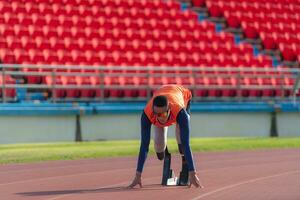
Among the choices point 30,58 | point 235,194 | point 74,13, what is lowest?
point 235,194

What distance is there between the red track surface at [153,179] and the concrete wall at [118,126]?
4.05 meters

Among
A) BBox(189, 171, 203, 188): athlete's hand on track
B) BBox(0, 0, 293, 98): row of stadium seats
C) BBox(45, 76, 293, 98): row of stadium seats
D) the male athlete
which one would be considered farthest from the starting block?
BBox(45, 76, 293, 98): row of stadium seats

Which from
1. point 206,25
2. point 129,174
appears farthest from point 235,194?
point 206,25

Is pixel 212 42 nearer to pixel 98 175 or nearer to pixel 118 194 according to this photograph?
pixel 98 175

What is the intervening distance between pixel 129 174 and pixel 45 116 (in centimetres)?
695

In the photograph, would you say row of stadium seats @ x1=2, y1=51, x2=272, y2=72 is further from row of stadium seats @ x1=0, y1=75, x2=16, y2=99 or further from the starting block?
the starting block

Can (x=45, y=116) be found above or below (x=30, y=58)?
below

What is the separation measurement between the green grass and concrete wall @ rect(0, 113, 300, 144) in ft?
0.76

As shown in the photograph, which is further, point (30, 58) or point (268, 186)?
point (30, 58)

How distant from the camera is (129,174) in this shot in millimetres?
12477

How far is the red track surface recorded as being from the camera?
373 inches

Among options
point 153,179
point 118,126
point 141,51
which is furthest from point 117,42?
point 153,179

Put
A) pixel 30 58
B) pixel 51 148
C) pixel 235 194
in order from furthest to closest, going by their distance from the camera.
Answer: pixel 30 58, pixel 51 148, pixel 235 194

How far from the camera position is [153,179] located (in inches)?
457
